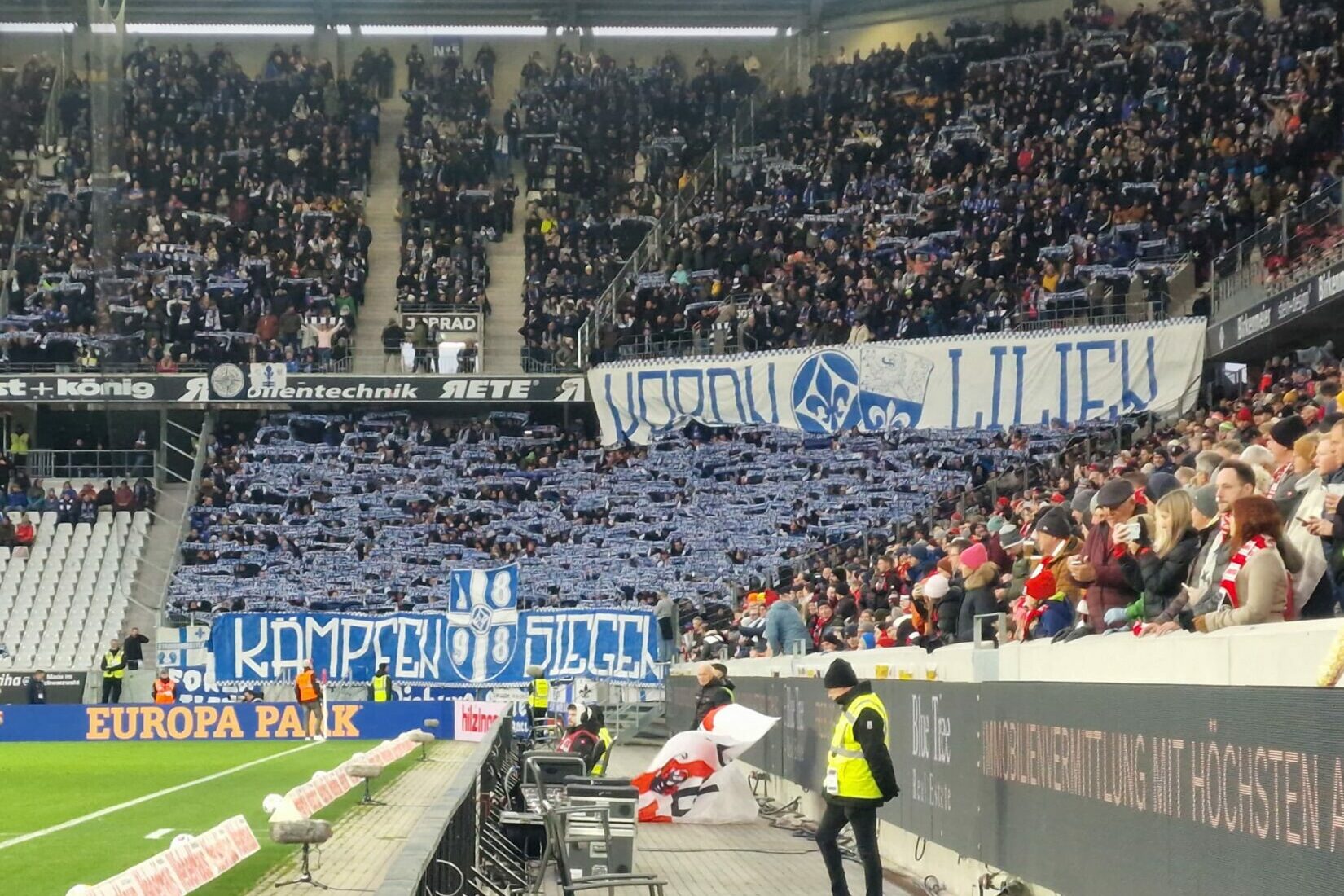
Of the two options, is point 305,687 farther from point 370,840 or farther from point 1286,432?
point 1286,432

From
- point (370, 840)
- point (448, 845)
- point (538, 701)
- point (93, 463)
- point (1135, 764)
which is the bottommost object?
point (370, 840)

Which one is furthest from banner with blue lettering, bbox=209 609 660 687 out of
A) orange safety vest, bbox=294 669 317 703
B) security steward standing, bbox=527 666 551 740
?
security steward standing, bbox=527 666 551 740

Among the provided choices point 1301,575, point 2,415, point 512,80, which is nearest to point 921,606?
point 1301,575

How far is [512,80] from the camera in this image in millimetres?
54094

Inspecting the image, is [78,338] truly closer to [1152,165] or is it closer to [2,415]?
[2,415]

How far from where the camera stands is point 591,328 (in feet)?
148

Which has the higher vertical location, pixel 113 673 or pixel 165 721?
pixel 113 673

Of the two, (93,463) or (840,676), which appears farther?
(93,463)

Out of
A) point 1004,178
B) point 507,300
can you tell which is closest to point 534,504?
point 507,300

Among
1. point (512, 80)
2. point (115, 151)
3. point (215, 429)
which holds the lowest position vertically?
point (215, 429)

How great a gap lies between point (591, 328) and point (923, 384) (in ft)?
37.0

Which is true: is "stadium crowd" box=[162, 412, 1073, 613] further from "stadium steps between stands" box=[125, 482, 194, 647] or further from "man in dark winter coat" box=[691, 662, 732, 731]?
"man in dark winter coat" box=[691, 662, 732, 731]

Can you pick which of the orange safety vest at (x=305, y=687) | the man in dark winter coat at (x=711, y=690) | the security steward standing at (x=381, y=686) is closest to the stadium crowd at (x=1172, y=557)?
the man in dark winter coat at (x=711, y=690)

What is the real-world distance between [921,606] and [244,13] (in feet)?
140
